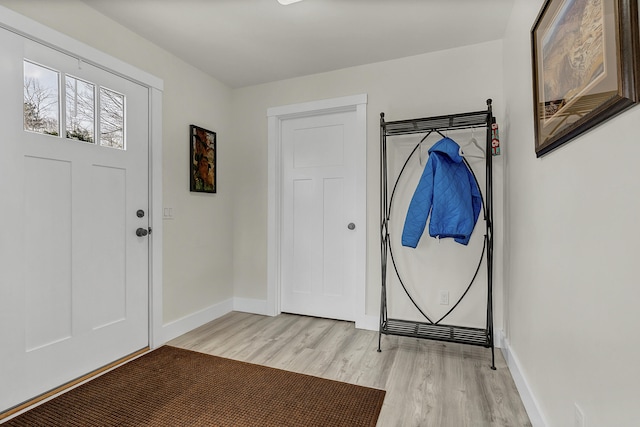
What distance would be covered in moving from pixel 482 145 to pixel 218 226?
8.28 feet

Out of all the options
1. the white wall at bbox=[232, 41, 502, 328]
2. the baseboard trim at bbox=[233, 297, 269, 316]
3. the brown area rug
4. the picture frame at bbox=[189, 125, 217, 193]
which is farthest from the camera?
the baseboard trim at bbox=[233, 297, 269, 316]

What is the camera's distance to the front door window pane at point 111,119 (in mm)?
2180

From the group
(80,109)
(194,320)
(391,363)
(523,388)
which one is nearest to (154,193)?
(80,109)

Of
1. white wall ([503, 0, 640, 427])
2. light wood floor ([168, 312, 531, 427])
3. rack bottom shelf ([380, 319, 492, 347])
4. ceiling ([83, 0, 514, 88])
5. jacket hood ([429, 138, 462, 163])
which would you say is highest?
ceiling ([83, 0, 514, 88])

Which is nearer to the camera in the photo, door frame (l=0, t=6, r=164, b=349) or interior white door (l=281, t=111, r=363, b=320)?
door frame (l=0, t=6, r=164, b=349)

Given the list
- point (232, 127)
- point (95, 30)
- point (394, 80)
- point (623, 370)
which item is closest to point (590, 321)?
point (623, 370)

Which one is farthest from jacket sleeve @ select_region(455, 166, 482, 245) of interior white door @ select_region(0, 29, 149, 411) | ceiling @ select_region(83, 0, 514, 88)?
interior white door @ select_region(0, 29, 149, 411)

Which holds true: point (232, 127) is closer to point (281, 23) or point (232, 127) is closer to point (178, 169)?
point (178, 169)

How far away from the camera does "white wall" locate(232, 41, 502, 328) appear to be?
2580 millimetres

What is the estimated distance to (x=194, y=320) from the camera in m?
2.92

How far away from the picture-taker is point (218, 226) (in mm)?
3254

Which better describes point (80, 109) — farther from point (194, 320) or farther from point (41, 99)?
point (194, 320)

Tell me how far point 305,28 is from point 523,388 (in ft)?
8.80

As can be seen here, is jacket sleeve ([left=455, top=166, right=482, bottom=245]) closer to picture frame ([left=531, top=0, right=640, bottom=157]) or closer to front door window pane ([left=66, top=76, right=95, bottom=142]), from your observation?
picture frame ([left=531, top=0, right=640, bottom=157])
